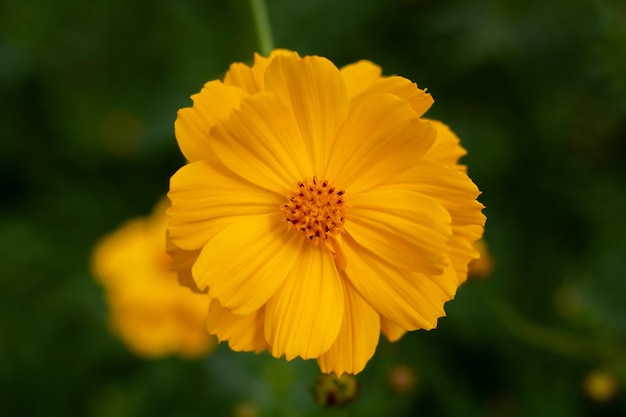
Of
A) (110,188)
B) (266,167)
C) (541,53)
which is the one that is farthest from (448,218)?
(110,188)

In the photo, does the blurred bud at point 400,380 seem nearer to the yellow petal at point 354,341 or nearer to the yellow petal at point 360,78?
the yellow petal at point 354,341

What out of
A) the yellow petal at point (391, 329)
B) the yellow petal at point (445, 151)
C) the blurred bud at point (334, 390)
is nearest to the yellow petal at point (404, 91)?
the yellow petal at point (445, 151)

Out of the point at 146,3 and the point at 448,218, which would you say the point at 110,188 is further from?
the point at 448,218

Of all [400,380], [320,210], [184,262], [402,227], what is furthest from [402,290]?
[400,380]

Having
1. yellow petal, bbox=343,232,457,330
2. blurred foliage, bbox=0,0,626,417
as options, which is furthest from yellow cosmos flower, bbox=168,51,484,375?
blurred foliage, bbox=0,0,626,417

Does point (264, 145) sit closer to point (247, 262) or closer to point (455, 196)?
point (247, 262)
